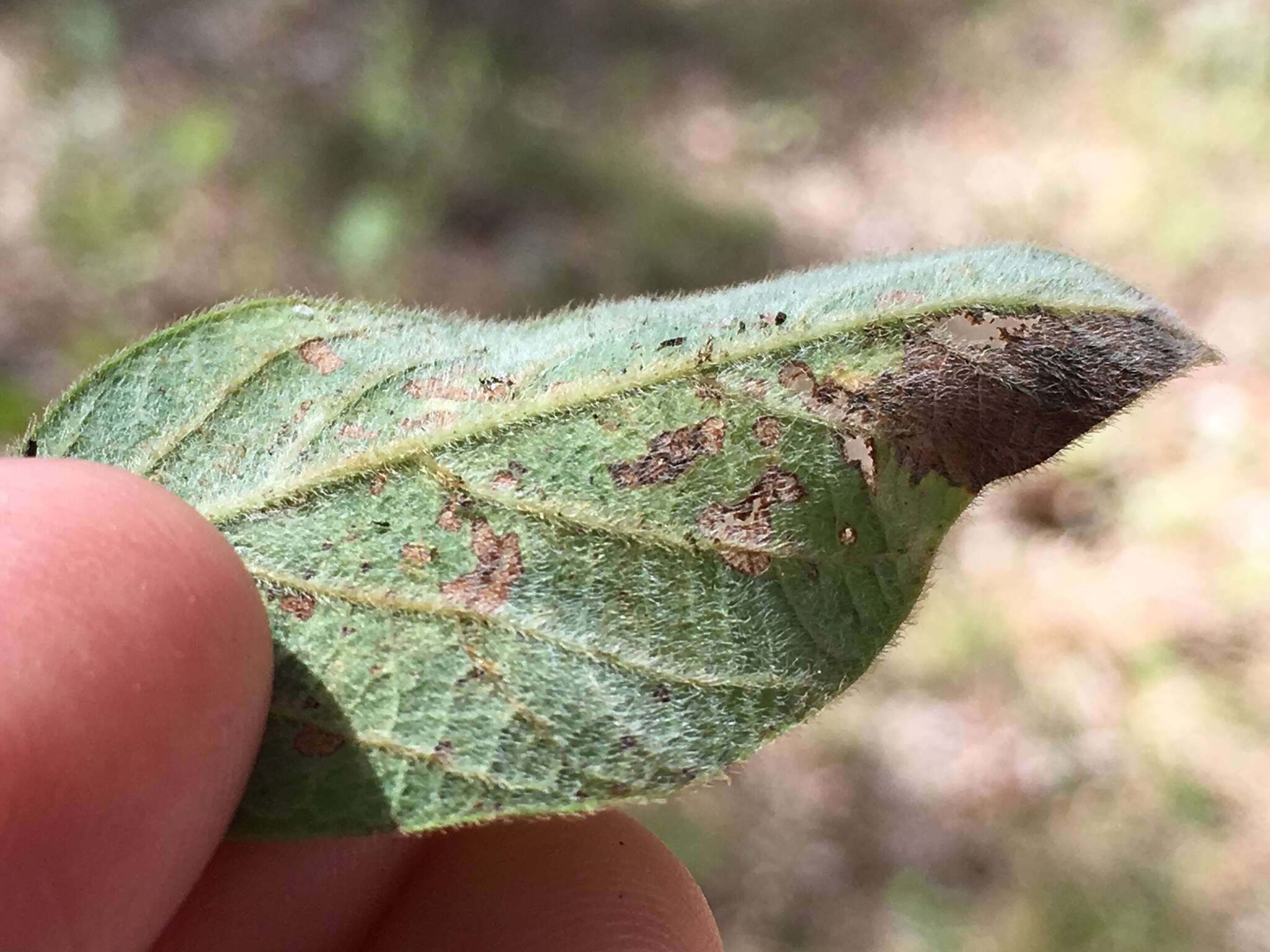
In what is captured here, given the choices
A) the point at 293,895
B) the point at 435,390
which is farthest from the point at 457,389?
the point at 293,895

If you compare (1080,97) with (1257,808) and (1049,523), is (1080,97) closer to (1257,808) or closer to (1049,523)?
(1049,523)

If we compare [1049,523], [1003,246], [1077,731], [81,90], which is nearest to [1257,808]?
[1077,731]

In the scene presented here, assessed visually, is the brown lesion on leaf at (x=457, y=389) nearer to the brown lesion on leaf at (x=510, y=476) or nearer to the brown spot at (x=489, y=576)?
the brown lesion on leaf at (x=510, y=476)

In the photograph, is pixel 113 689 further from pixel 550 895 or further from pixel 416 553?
pixel 550 895

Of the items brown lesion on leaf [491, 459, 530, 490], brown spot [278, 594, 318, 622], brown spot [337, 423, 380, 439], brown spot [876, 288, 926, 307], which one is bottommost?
brown spot [278, 594, 318, 622]

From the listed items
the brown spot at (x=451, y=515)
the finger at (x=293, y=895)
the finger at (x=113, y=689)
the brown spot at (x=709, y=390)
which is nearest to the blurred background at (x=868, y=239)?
the finger at (x=293, y=895)

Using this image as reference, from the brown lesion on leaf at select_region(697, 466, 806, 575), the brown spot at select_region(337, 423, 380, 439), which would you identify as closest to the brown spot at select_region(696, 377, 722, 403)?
the brown lesion on leaf at select_region(697, 466, 806, 575)

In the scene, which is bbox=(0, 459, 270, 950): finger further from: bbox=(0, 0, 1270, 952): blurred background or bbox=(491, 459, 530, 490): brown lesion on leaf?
bbox=(0, 0, 1270, 952): blurred background
